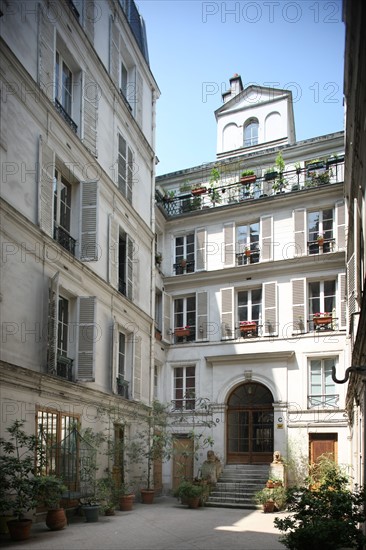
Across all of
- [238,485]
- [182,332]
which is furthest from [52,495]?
[182,332]

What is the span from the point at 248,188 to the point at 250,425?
823 centimetres

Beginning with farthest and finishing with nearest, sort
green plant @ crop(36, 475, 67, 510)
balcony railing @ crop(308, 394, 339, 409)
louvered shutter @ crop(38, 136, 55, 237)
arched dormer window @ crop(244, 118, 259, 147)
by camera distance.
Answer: arched dormer window @ crop(244, 118, 259, 147)
balcony railing @ crop(308, 394, 339, 409)
louvered shutter @ crop(38, 136, 55, 237)
green plant @ crop(36, 475, 67, 510)

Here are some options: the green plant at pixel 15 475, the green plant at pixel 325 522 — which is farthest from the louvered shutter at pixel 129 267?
the green plant at pixel 325 522

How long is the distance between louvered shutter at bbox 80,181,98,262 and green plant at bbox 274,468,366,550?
751 centimetres

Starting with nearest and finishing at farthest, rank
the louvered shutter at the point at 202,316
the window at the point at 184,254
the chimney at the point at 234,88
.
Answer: the louvered shutter at the point at 202,316, the window at the point at 184,254, the chimney at the point at 234,88

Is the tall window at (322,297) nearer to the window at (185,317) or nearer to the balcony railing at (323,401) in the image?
the balcony railing at (323,401)

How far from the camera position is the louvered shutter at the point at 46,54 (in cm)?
1311

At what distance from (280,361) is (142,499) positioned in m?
6.18

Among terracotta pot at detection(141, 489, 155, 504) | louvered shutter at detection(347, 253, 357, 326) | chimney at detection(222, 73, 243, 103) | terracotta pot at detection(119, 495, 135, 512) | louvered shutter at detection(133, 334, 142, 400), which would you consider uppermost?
chimney at detection(222, 73, 243, 103)

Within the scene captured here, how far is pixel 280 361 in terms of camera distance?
20375 millimetres

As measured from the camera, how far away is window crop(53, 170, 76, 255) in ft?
45.9

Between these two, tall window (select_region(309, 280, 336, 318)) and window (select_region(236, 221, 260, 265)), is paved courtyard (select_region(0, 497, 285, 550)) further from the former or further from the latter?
window (select_region(236, 221, 260, 265))

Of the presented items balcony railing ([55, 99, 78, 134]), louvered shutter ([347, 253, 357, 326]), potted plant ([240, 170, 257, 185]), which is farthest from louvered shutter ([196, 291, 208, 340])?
balcony railing ([55, 99, 78, 134])

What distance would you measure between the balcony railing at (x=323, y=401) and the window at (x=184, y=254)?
625 centimetres
